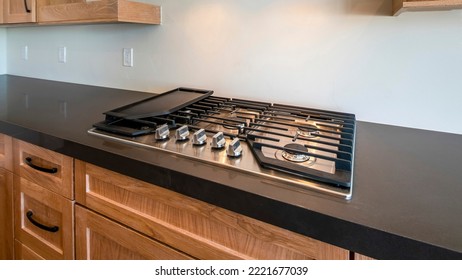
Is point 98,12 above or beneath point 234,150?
above

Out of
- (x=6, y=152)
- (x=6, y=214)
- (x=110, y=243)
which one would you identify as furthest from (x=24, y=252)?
(x=110, y=243)

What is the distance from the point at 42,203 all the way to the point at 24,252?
256mm

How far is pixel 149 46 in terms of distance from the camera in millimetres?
1580

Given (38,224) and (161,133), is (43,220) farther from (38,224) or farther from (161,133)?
(161,133)

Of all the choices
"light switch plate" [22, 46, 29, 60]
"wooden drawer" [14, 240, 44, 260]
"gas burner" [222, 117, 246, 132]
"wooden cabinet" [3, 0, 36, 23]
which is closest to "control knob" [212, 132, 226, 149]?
"gas burner" [222, 117, 246, 132]

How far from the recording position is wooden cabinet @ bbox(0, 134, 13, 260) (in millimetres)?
1110

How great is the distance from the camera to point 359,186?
635mm

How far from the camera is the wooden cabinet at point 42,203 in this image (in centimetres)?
94

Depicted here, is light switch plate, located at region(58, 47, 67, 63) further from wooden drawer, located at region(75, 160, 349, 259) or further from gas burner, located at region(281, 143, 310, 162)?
gas burner, located at region(281, 143, 310, 162)

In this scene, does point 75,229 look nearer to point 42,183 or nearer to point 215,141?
point 42,183

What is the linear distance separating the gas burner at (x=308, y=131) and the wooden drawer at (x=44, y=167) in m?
0.67

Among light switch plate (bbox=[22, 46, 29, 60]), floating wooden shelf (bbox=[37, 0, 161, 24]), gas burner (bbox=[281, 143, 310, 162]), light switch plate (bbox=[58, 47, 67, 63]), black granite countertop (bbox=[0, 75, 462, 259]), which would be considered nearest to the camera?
black granite countertop (bbox=[0, 75, 462, 259])
